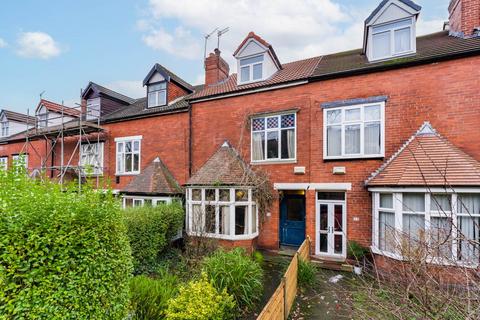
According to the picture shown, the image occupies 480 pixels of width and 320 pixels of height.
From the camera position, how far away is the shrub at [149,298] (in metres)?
5.41

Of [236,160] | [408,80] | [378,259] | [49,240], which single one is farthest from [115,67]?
[378,259]

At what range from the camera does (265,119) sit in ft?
38.8

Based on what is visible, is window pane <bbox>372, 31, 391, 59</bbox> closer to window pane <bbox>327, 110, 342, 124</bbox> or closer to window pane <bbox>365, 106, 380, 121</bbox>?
window pane <bbox>365, 106, 380, 121</bbox>

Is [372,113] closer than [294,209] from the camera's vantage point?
Yes

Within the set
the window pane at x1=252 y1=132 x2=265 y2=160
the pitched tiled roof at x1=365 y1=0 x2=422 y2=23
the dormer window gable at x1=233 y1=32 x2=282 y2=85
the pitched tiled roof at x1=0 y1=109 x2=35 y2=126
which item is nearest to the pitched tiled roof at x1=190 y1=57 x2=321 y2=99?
the dormer window gable at x1=233 y1=32 x2=282 y2=85

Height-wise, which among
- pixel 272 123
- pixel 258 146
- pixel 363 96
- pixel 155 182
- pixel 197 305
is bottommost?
pixel 197 305

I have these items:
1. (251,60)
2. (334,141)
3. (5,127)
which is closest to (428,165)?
(334,141)

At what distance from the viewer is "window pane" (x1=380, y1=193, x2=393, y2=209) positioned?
8.73 metres

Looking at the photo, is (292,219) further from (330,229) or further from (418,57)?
(418,57)

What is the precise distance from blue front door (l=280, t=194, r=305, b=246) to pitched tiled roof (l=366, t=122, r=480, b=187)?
339cm

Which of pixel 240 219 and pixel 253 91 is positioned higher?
pixel 253 91

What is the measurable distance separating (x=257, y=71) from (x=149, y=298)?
11.0 meters

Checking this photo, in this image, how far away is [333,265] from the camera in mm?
9594

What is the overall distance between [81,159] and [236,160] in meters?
12.2
